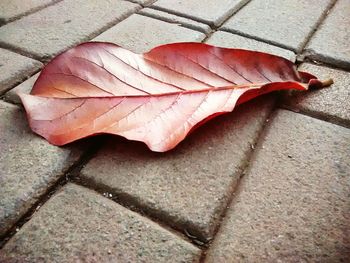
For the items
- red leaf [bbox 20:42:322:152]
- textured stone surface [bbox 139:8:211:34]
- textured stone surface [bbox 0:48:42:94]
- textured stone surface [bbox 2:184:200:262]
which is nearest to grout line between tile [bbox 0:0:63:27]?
textured stone surface [bbox 0:48:42:94]

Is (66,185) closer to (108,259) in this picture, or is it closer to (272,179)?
(108,259)

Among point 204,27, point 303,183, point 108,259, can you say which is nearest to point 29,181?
point 108,259

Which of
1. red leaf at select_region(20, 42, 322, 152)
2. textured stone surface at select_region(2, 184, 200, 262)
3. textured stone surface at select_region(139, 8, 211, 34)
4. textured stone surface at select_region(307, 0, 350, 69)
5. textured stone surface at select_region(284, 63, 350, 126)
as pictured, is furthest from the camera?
textured stone surface at select_region(139, 8, 211, 34)

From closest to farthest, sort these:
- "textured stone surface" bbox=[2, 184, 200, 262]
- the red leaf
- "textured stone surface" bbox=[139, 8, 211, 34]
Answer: "textured stone surface" bbox=[2, 184, 200, 262], the red leaf, "textured stone surface" bbox=[139, 8, 211, 34]

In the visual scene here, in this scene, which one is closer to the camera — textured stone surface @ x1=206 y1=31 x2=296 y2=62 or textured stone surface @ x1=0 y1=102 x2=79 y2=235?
textured stone surface @ x1=0 y1=102 x2=79 y2=235

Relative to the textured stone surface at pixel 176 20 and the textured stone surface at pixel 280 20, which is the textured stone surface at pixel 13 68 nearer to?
the textured stone surface at pixel 176 20

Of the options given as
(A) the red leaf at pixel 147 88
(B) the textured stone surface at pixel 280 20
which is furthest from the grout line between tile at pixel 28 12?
(B) the textured stone surface at pixel 280 20

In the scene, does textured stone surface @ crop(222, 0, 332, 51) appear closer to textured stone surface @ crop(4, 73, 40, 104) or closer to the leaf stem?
the leaf stem

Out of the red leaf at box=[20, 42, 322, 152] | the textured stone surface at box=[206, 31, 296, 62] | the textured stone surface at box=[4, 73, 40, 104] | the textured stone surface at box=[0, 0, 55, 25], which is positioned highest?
the textured stone surface at box=[206, 31, 296, 62]
